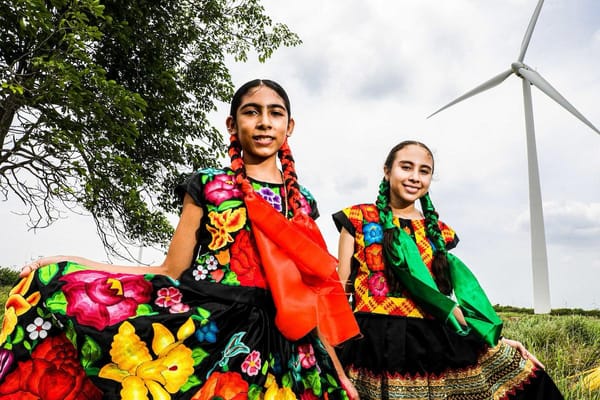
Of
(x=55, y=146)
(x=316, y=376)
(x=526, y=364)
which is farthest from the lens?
(x=55, y=146)

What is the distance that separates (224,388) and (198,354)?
0.49 feet

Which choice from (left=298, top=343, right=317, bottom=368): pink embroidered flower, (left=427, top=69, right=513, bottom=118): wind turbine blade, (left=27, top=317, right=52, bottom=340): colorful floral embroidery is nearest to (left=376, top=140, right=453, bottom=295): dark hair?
(left=298, top=343, right=317, bottom=368): pink embroidered flower

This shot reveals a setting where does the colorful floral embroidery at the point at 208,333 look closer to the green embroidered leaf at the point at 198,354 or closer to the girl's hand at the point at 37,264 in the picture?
the green embroidered leaf at the point at 198,354

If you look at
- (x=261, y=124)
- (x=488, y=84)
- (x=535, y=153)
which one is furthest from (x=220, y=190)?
(x=488, y=84)

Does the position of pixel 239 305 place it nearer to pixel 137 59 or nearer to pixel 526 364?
pixel 526 364

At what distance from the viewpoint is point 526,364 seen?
9.04 feet

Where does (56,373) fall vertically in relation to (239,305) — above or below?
below

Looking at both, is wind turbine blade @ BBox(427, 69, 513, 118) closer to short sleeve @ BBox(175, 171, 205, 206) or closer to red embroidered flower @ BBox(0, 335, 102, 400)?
short sleeve @ BBox(175, 171, 205, 206)

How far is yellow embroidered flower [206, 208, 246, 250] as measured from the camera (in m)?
2.01

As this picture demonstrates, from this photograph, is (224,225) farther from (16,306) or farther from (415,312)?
(415,312)

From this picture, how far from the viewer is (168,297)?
191cm

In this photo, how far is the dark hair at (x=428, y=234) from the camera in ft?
8.80

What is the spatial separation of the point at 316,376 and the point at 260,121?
1065mm

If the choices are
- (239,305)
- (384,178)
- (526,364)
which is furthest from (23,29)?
(526,364)
